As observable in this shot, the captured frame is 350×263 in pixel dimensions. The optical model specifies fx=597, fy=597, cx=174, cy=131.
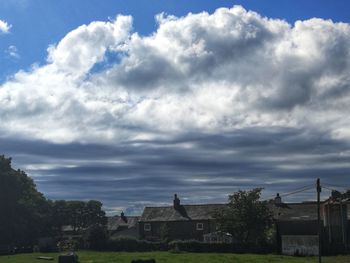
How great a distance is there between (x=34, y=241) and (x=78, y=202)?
1883 inches

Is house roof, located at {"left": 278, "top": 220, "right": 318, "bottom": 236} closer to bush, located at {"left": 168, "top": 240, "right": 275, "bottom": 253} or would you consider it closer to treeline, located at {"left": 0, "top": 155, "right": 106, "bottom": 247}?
bush, located at {"left": 168, "top": 240, "right": 275, "bottom": 253}

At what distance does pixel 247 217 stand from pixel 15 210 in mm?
39298

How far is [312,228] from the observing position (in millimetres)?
79062

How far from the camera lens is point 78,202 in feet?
479

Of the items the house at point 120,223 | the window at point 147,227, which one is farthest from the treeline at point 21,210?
the window at point 147,227

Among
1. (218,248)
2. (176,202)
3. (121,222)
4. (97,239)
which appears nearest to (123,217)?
(121,222)

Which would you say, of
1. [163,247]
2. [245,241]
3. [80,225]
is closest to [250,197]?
[245,241]

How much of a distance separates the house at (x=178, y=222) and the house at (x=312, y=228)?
44.2ft

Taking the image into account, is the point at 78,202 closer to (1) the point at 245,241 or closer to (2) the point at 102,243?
(2) the point at 102,243

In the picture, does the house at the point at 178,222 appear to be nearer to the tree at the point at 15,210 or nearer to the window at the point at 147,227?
the window at the point at 147,227

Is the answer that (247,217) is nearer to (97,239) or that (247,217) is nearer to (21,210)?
(97,239)

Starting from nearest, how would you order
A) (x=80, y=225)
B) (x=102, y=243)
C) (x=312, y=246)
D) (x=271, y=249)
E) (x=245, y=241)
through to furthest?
1. (x=312, y=246)
2. (x=271, y=249)
3. (x=245, y=241)
4. (x=102, y=243)
5. (x=80, y=225)

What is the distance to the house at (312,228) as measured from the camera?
6594 cm

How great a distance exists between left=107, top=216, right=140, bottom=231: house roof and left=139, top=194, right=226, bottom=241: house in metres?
18.4
